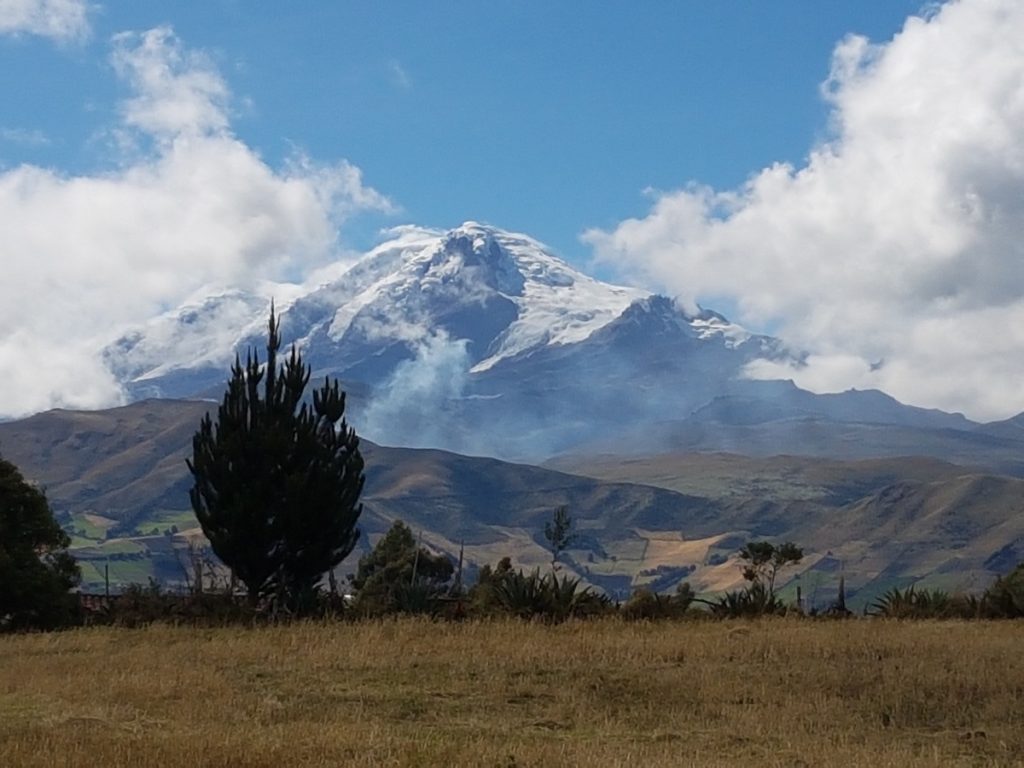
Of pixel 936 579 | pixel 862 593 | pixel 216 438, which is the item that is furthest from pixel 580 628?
pixel 936 579

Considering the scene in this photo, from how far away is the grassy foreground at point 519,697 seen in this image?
37.1 feet

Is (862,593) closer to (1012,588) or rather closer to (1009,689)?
(1012,588)

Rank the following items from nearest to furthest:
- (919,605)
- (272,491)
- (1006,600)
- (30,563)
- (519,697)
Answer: (519,697)
(1006,600)
(919,605)
(30,563)
(272,491)

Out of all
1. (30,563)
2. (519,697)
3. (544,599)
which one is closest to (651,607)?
→ (544,599)

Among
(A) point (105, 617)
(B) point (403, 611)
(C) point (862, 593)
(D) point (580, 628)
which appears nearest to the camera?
(D) point (580, 628)

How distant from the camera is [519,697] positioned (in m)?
15.0

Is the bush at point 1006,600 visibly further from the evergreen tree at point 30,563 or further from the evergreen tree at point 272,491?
the evergreen tree at point 30,563

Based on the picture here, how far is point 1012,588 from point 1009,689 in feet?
39.4

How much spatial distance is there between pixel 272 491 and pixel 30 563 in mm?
5604

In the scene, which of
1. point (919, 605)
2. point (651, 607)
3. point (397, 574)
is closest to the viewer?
point (651, 607)

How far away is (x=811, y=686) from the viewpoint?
15523 millimetres

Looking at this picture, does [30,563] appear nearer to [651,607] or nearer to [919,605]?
[651,607]

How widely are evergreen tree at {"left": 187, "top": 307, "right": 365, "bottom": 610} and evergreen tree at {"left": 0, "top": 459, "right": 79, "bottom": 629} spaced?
3361 mm

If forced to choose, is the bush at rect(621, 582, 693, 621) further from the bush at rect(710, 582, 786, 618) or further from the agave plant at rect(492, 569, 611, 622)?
the bush at rect(710, 582, 786, 618)
